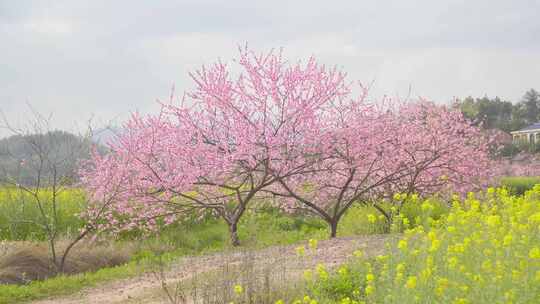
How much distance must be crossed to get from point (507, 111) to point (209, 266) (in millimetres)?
45938

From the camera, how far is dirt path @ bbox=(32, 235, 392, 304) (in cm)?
778

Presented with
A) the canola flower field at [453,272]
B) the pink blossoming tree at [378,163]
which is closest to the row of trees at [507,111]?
the pink blossoming tree at [378,163]

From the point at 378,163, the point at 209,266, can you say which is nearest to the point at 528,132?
the point at 378,163

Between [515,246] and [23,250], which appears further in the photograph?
[23,250]

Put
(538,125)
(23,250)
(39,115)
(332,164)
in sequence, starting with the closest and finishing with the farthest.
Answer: (23,250), (332,164), (39,115), (538,125)

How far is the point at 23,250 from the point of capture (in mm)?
10711

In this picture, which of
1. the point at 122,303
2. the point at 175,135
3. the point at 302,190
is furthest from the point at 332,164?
the point at 122,303

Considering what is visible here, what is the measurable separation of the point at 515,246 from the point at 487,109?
44671 millimetres

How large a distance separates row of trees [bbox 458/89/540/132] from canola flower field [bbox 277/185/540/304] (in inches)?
1602

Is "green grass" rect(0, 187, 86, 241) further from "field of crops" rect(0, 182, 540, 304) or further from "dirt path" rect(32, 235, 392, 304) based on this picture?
"dirt path" rect(32, 235, 392, 304)

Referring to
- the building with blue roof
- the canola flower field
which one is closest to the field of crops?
the canola flower field

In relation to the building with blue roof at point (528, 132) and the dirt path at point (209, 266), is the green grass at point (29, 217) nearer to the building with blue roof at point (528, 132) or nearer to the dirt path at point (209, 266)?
the dirt path at point (209, 266)

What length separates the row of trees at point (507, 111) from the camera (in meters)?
47.1

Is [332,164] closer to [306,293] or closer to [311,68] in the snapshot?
[311,68]
